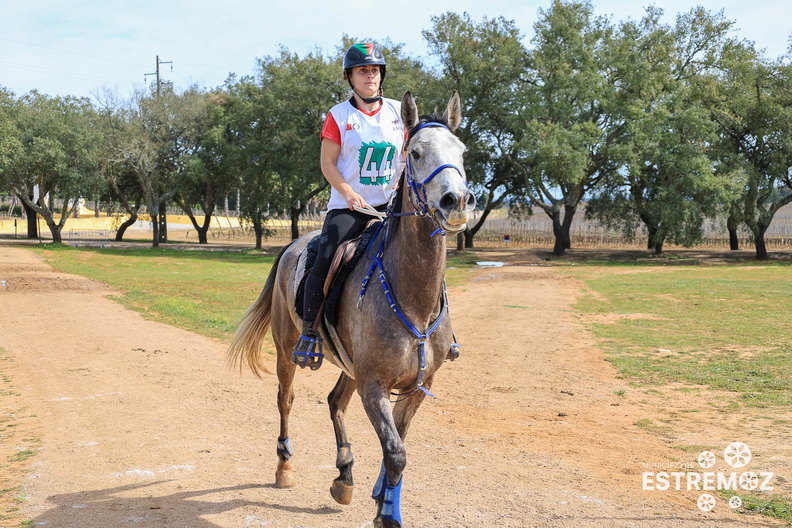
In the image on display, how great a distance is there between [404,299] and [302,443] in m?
3.39

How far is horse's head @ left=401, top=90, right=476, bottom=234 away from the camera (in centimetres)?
390

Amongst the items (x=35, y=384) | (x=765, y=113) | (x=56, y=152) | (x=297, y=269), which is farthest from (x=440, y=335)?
(x=56, y=152)

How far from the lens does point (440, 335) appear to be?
485 cm

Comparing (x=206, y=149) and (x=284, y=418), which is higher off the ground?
(x=206, y=149)

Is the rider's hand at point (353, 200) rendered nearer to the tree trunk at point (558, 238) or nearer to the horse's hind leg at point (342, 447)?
the horse's hind leg at point (342, 447)

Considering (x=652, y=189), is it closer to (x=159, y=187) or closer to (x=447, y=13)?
(x=447, y=13)

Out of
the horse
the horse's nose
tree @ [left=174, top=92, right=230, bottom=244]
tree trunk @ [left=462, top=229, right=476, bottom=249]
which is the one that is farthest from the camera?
tree trunk @ [left=462, top=229, right=476, bottom=249]

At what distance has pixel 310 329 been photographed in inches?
216

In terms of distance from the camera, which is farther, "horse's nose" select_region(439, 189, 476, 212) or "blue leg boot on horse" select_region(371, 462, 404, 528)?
"blue leg boot on horse" select_region(371, 462, 404, 528)

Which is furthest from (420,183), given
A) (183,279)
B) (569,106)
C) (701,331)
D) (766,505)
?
(569,106)

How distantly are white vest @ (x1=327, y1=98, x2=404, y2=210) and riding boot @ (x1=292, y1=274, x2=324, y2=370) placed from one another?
76 cm

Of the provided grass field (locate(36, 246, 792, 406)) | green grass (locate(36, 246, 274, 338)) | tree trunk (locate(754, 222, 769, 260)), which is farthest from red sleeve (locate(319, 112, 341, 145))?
tree trunk (locate(754, 222, 769, 260))

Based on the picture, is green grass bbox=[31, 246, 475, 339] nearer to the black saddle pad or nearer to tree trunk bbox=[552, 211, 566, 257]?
the black saddle pad

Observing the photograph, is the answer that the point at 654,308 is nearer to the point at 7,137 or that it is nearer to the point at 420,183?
the point at 420,183
